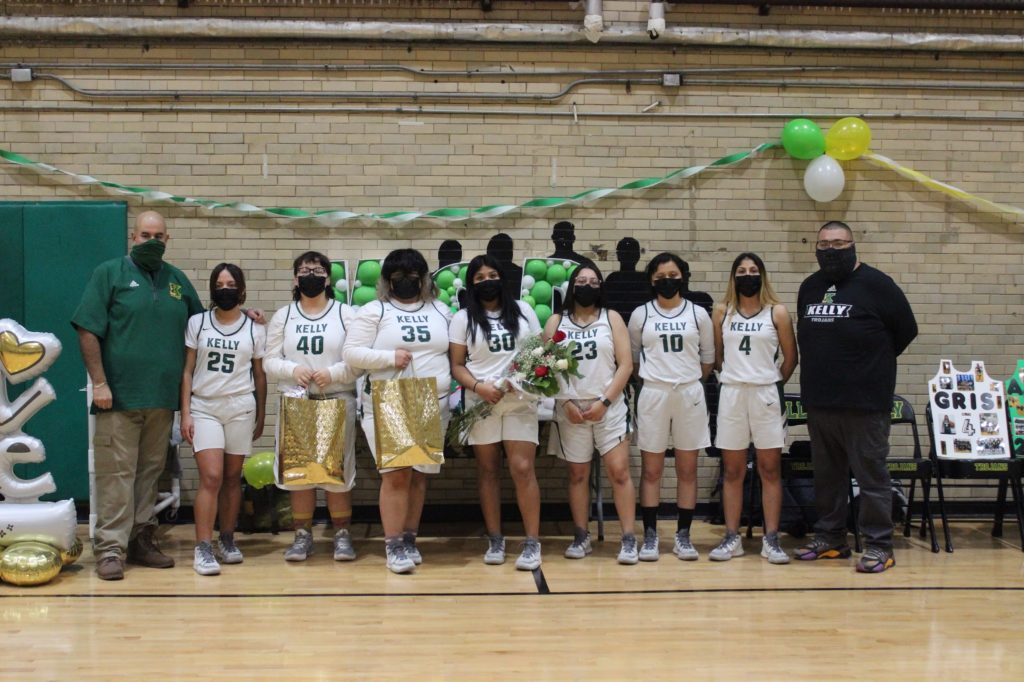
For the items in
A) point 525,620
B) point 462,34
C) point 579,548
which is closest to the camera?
point 525,620

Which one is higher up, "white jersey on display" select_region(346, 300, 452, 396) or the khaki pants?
"white jersey on display" select_region(346, 300, 452, 396)

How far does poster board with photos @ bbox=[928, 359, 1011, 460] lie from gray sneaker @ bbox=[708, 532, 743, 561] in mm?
1459

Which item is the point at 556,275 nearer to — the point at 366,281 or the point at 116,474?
the point at 366,281

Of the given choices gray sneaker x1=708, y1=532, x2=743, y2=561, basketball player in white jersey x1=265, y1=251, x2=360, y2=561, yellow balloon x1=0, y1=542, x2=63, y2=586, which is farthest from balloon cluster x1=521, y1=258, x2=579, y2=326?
yellow balloon x1=0, y1=542, x2=63, y2=586

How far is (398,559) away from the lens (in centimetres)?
512

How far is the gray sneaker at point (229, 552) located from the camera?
531 cm

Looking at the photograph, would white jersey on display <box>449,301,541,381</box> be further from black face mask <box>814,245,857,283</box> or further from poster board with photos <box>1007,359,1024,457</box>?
poster board with photos <box>1007,359,1024,457</box>

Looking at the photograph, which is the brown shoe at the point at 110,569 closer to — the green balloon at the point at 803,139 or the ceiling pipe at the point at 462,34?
the ceiling pipe at the point at 462,34

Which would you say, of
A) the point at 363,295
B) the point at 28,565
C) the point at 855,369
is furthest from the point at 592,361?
the point at 28,565

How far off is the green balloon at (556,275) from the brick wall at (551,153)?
30cm

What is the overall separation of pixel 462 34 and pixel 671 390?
2.85 metres

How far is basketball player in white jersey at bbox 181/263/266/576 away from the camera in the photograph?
5.18m

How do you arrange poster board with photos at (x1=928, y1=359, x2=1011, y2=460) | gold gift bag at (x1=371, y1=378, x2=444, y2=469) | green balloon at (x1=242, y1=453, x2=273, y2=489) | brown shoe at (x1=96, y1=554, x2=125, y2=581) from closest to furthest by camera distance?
1. brown shoe at (x1=96, y1=554, x2=125, y2=581)
2. gold gift bag at (x1=371, y1=378, x2=444, y2=469)
3. poster board with photos at (x1=928, y1=359, x2=1011, y2=460)
4. green balloon at (x1=242, y1=453, x2=273, y2=489)

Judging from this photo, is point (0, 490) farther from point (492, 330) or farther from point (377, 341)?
point (492, 330)
